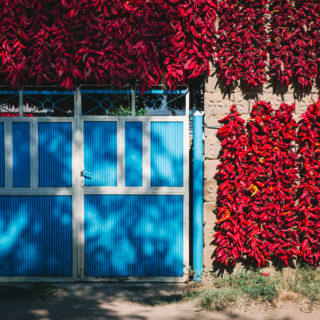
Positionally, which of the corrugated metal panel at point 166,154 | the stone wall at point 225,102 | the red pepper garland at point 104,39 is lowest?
the corrugated metal panel at point 166,154

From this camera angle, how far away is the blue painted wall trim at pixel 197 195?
477 centimetres

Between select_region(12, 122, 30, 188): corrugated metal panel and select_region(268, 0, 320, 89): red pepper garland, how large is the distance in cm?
318

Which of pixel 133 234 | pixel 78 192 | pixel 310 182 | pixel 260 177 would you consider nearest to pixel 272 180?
pixel 260 177

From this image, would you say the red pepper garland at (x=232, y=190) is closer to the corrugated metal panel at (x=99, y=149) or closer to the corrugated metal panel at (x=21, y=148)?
the corrugated metal panel at (x=99, y=149)

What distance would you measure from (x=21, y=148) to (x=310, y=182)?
363 centimetres

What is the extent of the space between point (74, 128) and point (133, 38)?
4.37 feet

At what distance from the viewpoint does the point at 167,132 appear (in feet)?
15.9

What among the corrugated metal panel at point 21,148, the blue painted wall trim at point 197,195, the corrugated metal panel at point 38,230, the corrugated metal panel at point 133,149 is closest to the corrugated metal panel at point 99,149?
the corrugated metal panel at point 133,149

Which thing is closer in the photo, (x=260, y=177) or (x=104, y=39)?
(x=104, y=39)

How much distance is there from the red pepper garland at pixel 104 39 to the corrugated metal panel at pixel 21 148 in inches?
21.8

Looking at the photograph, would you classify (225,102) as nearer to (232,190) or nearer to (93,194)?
(232,190)

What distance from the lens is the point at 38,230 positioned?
4852 mm

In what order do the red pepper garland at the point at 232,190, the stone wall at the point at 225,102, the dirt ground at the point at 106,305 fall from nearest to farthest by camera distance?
the dirt ground at the point at 106,305, the red pepper garland at the point at 232,190, the stone wall at the point at 225,102

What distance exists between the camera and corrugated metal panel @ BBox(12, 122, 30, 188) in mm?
4816
